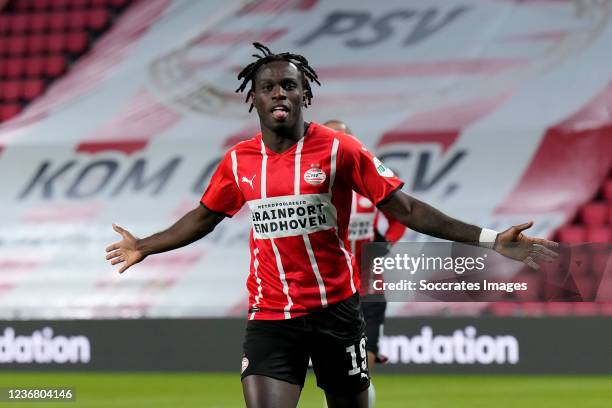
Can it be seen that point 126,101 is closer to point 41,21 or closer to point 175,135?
point 175,135

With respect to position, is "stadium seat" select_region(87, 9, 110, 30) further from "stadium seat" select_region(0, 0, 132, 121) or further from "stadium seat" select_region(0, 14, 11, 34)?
"stadium seat" select_region(0, 14, 11, 34)

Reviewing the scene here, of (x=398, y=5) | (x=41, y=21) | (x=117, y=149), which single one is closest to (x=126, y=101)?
(x=117, y=149)

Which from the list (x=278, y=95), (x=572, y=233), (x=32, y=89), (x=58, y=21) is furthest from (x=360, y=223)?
(x=58, y=21)

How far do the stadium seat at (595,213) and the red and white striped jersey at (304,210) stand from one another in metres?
9.22

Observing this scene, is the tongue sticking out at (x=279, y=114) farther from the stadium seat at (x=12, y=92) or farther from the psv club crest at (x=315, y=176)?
the stadium seat at (x=12, y=92)

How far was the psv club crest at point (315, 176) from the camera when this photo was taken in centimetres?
437

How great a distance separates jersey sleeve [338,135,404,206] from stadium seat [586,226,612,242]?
9.08 m

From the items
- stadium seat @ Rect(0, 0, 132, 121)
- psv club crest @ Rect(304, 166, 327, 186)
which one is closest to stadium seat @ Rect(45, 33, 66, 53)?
stadium seat @ Rect(0, 0, 132, 121)

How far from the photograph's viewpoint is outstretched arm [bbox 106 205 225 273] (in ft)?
15.4

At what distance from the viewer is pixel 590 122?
44.1 ft

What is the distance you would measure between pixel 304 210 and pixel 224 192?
44cm

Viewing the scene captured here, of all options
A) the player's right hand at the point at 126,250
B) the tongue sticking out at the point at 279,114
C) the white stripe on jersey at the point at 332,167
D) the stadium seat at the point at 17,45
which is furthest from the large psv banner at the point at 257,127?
the tongue sticking out at the point at 279,114

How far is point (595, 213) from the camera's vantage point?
43.3ft

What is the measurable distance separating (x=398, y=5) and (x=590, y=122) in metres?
3.10
